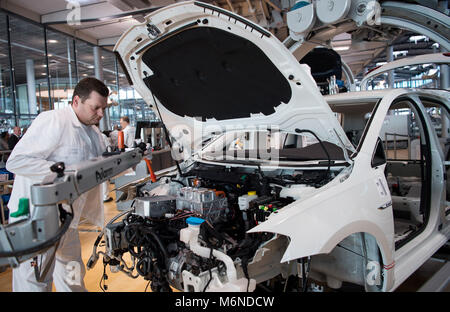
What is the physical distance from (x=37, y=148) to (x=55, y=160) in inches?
6.4

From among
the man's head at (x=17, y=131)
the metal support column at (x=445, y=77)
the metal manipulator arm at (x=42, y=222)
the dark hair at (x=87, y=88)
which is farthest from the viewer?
the metal support column at (x=445, y=77)

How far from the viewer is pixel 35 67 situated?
895 cm

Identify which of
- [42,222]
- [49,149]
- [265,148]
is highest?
[49,149]

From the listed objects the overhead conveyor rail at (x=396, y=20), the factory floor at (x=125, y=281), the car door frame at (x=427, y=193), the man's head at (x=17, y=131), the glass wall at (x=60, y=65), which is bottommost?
the factory floor at (x=125, y=281)

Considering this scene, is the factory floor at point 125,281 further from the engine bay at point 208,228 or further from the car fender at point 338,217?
the car fender at point 338,217

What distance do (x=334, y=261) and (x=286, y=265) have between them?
0.37 meters

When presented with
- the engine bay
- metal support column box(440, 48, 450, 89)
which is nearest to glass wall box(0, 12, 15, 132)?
the engine bay

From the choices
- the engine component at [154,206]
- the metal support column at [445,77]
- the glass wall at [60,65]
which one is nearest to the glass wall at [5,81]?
the glass wall at [60,65]

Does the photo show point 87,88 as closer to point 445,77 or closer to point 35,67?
point 35,67

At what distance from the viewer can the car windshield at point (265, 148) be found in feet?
7.92

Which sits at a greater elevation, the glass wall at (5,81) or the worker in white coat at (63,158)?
the glass wall at (5,81)

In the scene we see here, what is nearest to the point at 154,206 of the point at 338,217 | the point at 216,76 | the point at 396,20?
the point at 216,76

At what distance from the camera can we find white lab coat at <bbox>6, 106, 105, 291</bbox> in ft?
6.45
